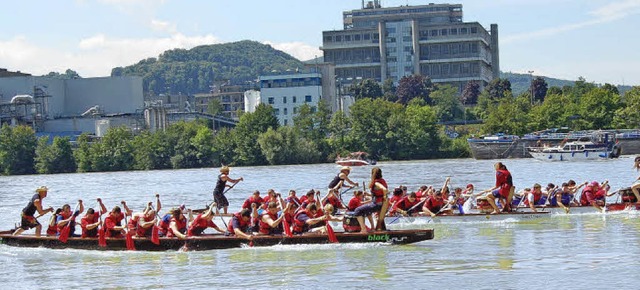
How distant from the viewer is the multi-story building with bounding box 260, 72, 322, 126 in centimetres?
16375

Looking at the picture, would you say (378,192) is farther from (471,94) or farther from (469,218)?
(471,94)

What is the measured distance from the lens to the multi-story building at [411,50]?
193 meters

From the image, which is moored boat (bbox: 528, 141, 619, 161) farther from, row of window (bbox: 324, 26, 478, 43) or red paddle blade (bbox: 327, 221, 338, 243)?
row of window (bbox: 324, 26, 478, 43)

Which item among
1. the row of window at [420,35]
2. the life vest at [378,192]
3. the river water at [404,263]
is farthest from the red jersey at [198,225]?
the row of window at [420,35]

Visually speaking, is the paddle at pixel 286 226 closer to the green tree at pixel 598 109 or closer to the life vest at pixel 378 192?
the life vest at pixel 378 192

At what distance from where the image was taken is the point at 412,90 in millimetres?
175875

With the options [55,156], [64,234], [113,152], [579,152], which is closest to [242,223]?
[64,234]

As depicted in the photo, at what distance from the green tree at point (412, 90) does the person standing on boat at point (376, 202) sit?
5567 inches

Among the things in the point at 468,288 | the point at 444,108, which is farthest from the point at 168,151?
the point at 468,288

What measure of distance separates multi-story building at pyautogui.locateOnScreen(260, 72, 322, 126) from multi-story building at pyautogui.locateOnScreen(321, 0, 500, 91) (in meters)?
32.3

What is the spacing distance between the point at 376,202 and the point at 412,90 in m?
144

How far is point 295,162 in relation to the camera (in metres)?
126

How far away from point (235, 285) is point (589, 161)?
269 ft

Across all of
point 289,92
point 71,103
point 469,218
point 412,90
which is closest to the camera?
point 469,218
